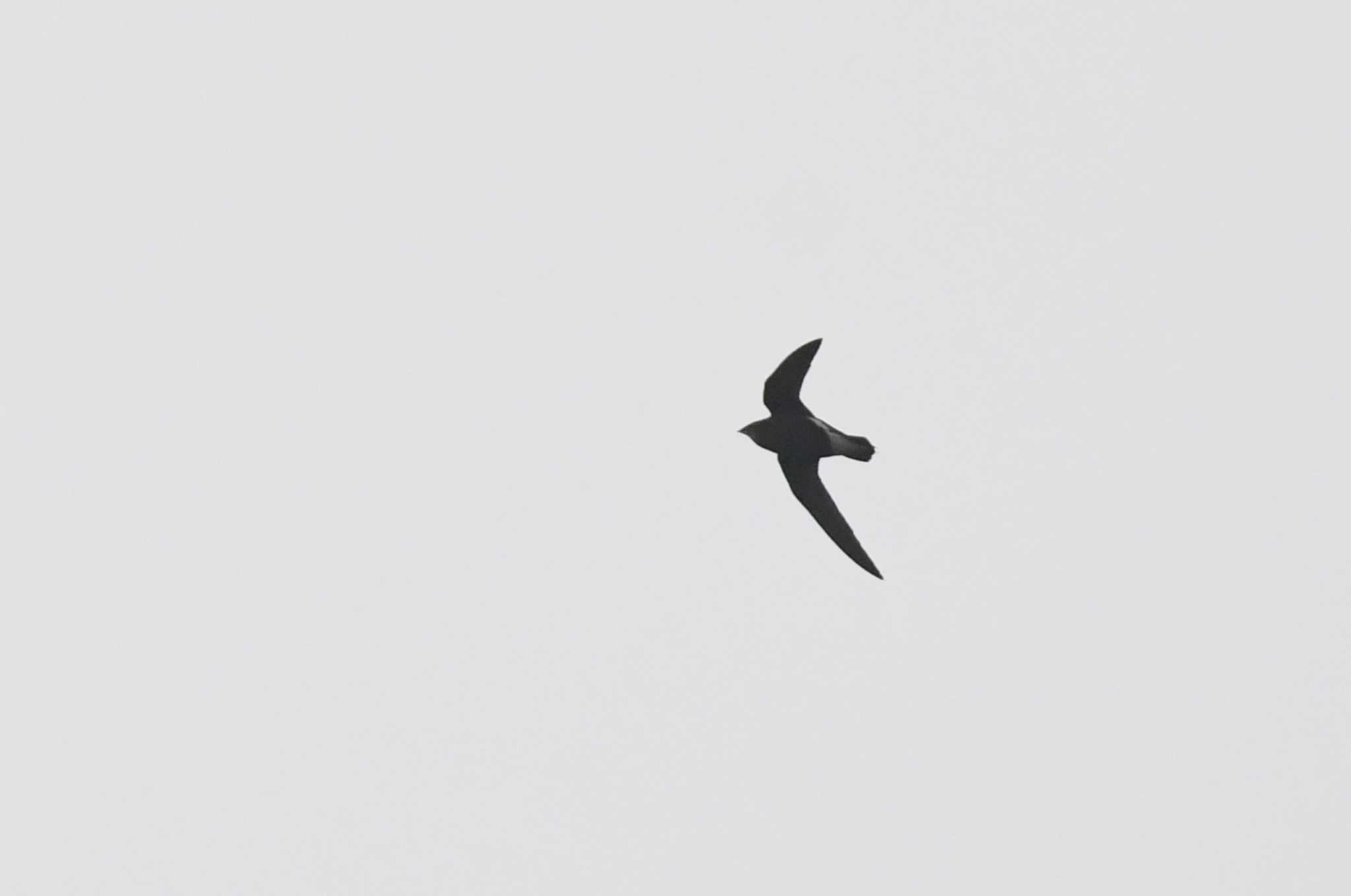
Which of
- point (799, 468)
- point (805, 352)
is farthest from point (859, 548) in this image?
point (805, 352)

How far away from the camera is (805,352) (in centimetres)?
3106

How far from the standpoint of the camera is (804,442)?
32656 mm

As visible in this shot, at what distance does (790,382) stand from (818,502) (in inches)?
105

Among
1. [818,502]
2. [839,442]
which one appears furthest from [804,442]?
[818,502]

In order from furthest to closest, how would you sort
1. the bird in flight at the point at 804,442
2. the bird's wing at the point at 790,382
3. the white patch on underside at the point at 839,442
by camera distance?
the white patch on underside at the point at 839,442 < the bird in flight at the point at 804,442 < the bird's wing at the point at 790,382

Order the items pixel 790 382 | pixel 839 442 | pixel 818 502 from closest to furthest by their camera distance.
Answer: pixel 790 382
pixel 839 442
pixel 818 502

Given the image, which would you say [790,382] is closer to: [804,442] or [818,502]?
[804,442]

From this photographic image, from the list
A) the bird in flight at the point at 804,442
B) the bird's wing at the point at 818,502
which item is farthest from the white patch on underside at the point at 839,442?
the bird's wing at the point at 818,502

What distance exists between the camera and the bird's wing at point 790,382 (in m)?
31.0

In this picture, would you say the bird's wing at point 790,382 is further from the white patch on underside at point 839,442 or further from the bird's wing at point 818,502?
the bird's wing at point 818,502

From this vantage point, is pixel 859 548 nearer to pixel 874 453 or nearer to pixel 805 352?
pixel 874 453

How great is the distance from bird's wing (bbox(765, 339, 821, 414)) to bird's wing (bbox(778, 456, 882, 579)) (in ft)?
4.43

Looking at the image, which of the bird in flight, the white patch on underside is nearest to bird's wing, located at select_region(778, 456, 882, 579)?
the bird in flight

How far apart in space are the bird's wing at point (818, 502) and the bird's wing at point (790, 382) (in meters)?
1.35
